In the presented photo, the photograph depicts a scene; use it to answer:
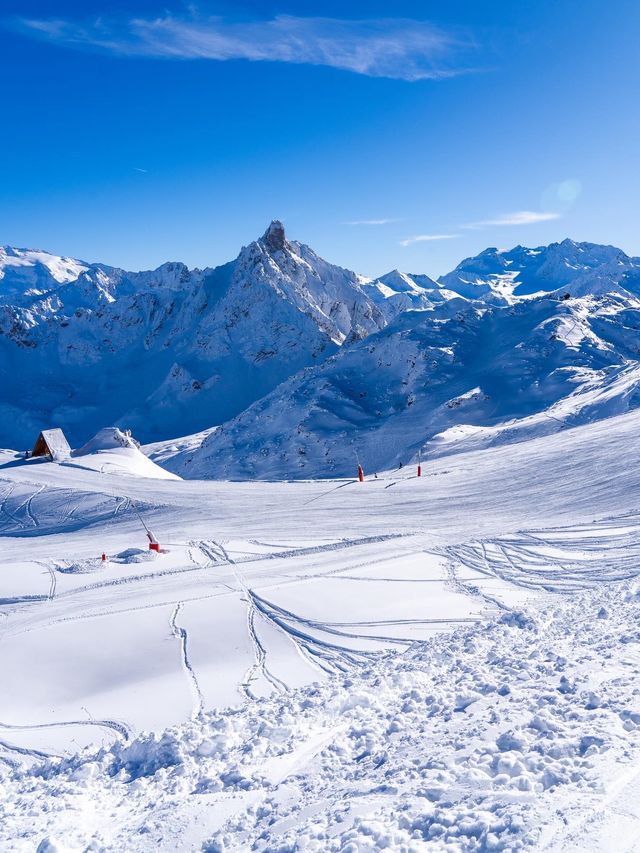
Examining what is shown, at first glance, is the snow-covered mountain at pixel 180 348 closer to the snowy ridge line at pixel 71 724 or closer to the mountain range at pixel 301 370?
the mountain range at pixel 301 370

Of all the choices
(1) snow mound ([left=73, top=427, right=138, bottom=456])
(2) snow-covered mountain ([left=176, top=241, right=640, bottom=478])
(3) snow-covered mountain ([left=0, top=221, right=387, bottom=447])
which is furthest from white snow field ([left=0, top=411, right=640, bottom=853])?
(3) snow-covered mountain ([left=0, top=221, right=387, bottom=447])

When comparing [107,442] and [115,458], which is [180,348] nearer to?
[107,442]

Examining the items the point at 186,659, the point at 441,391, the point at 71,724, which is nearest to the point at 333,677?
A: the point at 186,659

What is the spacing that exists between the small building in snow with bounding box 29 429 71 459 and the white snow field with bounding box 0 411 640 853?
10.4m

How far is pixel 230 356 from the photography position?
94500mm

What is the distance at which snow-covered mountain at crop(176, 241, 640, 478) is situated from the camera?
43562 mm

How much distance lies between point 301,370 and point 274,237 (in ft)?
161

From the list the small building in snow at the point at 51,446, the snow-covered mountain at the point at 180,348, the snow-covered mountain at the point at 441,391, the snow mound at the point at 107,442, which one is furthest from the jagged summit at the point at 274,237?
the small building in snow at the point at 51,446

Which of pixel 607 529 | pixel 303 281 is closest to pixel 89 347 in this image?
pixel 303 281

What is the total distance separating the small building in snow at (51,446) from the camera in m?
30.5

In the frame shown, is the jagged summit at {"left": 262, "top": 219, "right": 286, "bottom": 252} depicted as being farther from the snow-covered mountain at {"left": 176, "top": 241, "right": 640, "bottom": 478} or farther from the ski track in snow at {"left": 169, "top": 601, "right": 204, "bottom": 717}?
the ski track in snow at {"left": 169, "top": 601, "right": 204, "bottom": 717}

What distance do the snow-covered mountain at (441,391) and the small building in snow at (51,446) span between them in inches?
675

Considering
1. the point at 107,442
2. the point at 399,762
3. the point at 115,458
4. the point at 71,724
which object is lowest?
the point at 71,724

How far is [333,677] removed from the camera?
31.4ft
